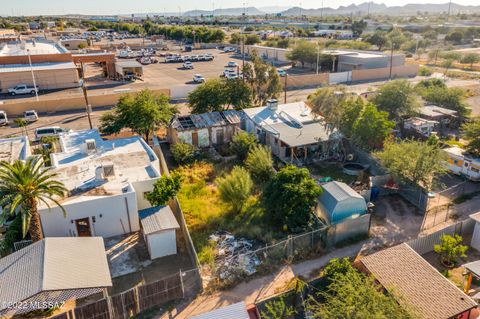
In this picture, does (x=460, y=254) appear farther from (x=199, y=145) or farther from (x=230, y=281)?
(x=199, y=145)

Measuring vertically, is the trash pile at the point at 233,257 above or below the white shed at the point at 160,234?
below

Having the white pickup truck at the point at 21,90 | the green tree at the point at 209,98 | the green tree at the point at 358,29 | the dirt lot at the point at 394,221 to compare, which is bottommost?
the dirt lot at the point at 394,221

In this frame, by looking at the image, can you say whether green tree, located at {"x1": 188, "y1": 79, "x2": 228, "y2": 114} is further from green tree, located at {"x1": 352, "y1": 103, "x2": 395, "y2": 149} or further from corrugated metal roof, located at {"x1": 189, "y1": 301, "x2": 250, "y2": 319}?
corrugated metal roof, located at {"x1": 189, "y1": 301, "x2": 250, "y2": 319}

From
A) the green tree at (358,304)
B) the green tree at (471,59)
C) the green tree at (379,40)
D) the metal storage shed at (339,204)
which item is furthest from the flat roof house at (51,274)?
the green tree at (379,40)

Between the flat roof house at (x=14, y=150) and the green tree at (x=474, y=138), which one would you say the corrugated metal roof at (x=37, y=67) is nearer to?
the flat roof house at (x=14, y=150)

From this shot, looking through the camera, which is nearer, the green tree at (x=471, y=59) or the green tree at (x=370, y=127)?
the green tree at (x=370, y=127)
